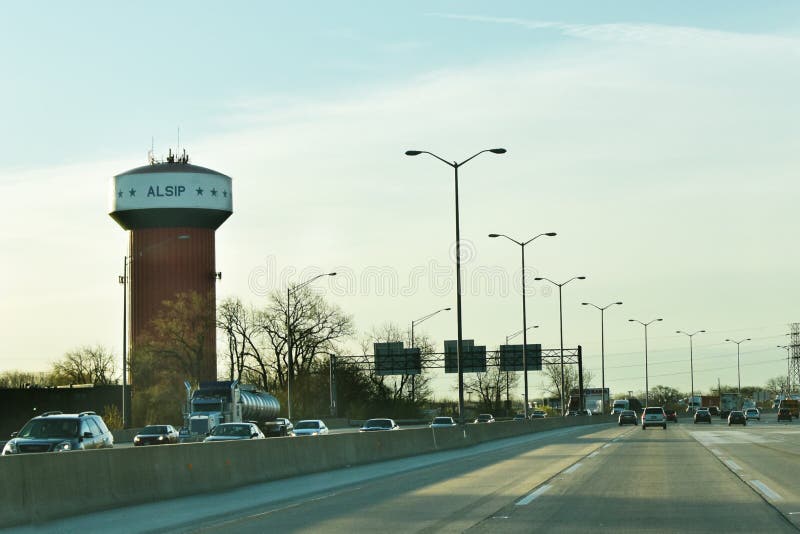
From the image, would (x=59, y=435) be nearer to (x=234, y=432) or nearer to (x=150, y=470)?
(x=150, y=470)

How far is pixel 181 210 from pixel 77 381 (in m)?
44.7

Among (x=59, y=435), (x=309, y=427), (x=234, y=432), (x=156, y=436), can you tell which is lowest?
(x=309, y=427)

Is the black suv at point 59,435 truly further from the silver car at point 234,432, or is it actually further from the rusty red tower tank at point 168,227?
the rusty red tower tank at point 168,227

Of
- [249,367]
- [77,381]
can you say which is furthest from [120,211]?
[77,381]

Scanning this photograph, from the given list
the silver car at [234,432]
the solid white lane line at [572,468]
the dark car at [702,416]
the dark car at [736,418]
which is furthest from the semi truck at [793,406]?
the solid white lane line at [572,468]

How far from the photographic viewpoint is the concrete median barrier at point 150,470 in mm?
15453

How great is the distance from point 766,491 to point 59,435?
1605 cm

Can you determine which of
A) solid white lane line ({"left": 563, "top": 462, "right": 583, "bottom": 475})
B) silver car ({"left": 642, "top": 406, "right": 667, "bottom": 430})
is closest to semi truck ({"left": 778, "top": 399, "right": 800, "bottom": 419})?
silver car ({"left": 642, "top": 406, "right": 667, "bottom": 430})

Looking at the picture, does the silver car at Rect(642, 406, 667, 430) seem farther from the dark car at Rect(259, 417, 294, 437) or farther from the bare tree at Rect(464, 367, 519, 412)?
the bare tree at Rect(464, 367, 519, 412)

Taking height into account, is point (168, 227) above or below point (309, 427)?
above

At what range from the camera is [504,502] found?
18.3 metres

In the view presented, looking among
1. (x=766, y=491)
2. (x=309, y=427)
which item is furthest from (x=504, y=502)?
(x=309, y=427)

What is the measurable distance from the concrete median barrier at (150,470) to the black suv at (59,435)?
5.08m

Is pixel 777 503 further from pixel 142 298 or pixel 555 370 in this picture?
pixel 555 370
